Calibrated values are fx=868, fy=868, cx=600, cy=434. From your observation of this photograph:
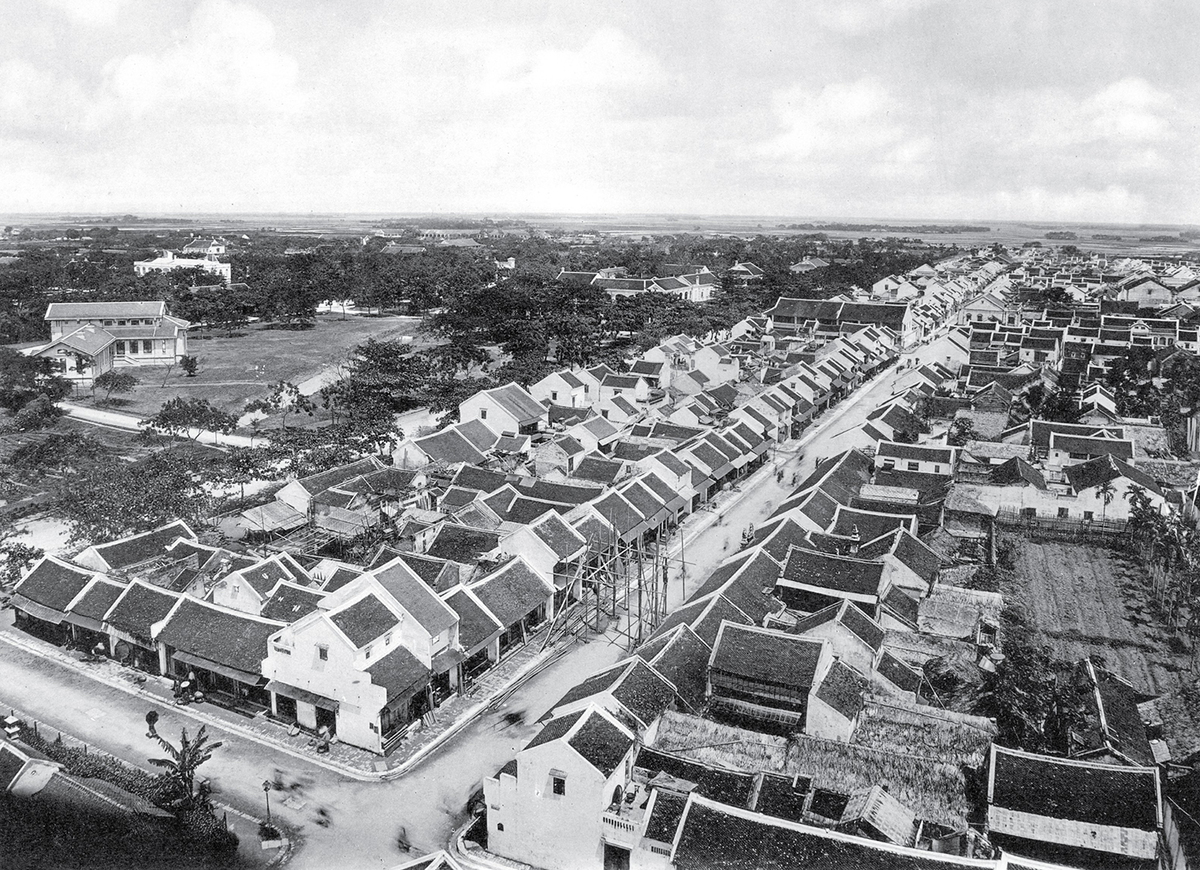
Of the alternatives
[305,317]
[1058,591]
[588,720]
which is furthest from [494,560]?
[305,317]

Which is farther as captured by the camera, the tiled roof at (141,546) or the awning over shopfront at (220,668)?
the tiled roof at (141,546)

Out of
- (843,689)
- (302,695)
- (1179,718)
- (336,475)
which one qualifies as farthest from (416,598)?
(1179,718)

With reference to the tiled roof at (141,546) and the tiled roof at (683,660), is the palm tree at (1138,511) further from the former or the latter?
the tiled roof at (141,546)

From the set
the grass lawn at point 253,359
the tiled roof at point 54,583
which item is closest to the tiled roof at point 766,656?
the tiled roof at point 54,583

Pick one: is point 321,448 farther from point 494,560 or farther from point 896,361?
point 896,361

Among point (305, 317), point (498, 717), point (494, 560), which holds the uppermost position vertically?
point (305, 317)
